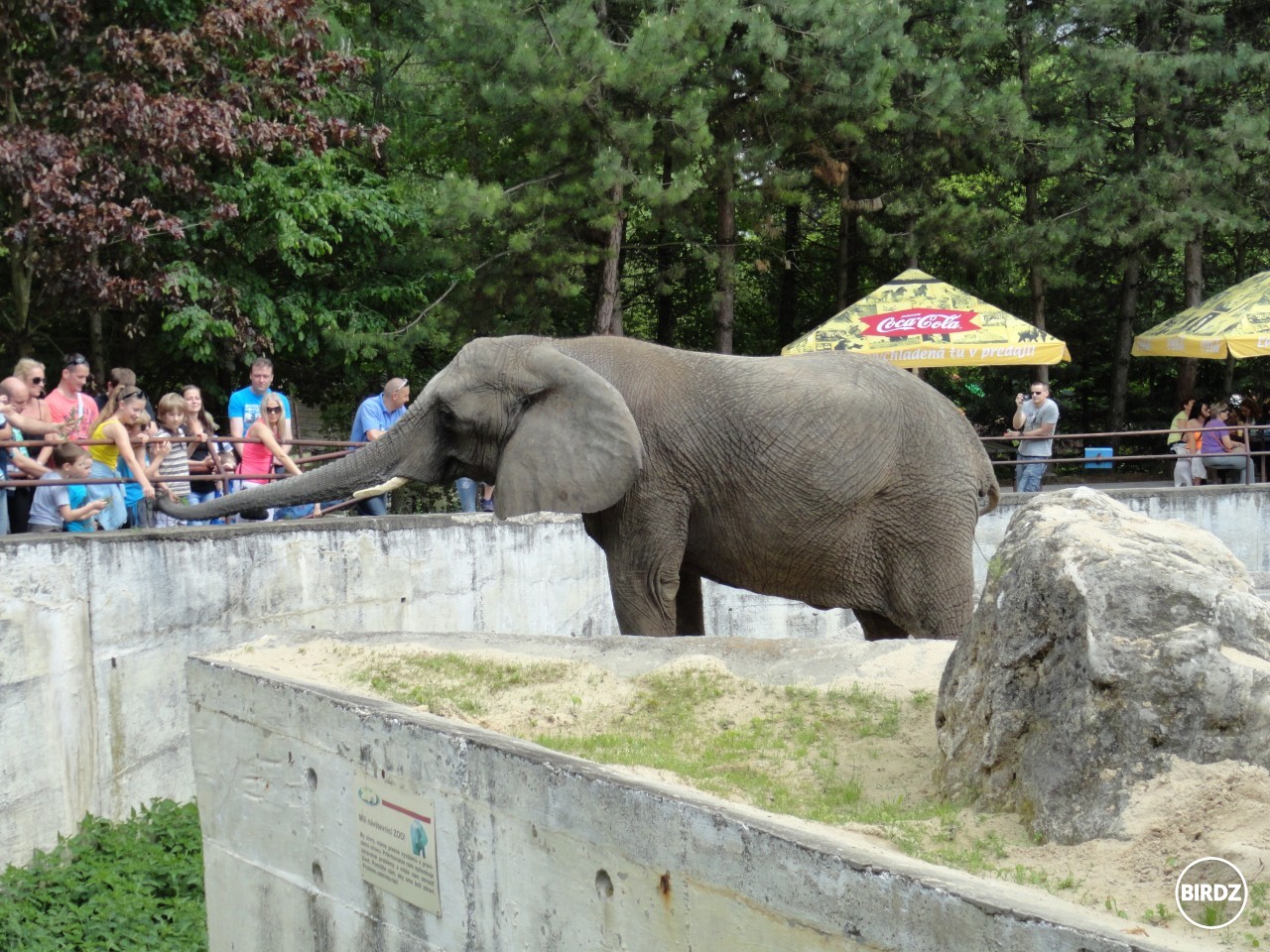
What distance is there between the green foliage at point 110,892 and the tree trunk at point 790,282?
676 inches

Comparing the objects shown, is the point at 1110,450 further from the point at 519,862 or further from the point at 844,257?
the point at 519,862

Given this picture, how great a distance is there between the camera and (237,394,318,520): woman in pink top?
9750 millimetres

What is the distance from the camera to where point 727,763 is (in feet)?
14.9

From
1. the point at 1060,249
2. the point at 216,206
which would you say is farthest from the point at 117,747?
the point at 1060,249

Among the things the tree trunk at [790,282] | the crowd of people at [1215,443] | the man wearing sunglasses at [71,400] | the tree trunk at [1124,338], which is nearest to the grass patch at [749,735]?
A: the man wearing sunglasses at [71,400]

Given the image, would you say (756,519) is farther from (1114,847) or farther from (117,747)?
(117,747)

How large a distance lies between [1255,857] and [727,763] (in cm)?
171

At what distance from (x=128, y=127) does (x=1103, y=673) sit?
11491mm

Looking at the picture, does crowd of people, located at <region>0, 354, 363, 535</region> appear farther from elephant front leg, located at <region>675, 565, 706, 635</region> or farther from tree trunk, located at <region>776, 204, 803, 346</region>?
tree trunk, located at <region>776, 204, 803, 346</region>

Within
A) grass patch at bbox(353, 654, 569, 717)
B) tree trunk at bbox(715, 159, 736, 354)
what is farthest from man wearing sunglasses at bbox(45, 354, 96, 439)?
tree trunk at bbox(715, 159, 736, 354)

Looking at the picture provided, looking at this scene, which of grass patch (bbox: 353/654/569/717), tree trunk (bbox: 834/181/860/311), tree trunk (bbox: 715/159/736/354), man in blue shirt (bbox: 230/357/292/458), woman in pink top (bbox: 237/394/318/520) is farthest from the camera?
tree trunk (bbox: 834/181/860/311)

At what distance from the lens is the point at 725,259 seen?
1900cm

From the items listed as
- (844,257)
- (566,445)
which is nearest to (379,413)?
(566,445)

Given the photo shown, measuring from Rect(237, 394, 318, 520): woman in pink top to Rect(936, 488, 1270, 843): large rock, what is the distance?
6.16 m
